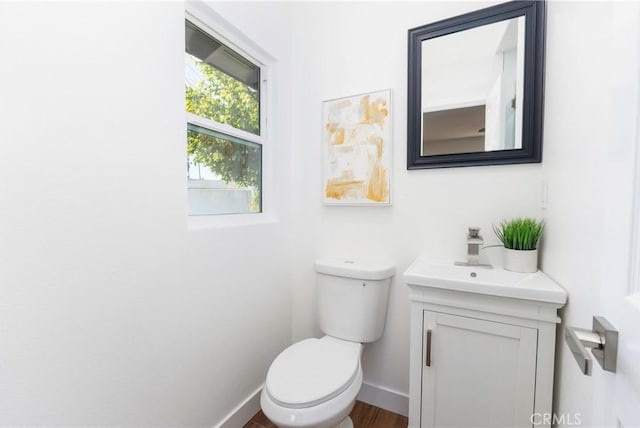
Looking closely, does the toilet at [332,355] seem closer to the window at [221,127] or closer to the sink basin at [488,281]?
the sink basin at [488,281]

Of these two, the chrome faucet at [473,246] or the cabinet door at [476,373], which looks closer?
the cabinet door at [476,373]

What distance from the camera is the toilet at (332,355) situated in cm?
99

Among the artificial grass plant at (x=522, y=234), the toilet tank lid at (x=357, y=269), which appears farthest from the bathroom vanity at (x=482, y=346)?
the toilet tank lid at (x=357, y=269)

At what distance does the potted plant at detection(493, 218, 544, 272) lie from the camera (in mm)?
1122

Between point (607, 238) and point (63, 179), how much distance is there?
3.94 feet

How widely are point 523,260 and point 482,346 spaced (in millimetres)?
388

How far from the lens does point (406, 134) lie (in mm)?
1434

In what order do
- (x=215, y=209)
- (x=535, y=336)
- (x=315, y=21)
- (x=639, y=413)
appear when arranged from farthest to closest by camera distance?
(x=315, y=21) < (x=215, y=209) < (x=535, y=336) < (x=639, y=413)

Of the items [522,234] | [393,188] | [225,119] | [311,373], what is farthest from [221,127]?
[522,234]

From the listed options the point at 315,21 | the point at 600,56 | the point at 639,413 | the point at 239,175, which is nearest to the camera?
the point at 639,413

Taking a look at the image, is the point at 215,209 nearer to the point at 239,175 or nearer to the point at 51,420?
the point at 239,175

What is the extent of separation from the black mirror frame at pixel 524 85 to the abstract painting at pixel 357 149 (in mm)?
132

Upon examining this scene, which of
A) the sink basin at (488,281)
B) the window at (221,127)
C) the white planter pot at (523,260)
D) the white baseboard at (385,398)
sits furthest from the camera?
the white baseboard at (385,398)

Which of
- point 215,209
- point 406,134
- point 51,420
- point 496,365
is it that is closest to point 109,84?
point 215,209
